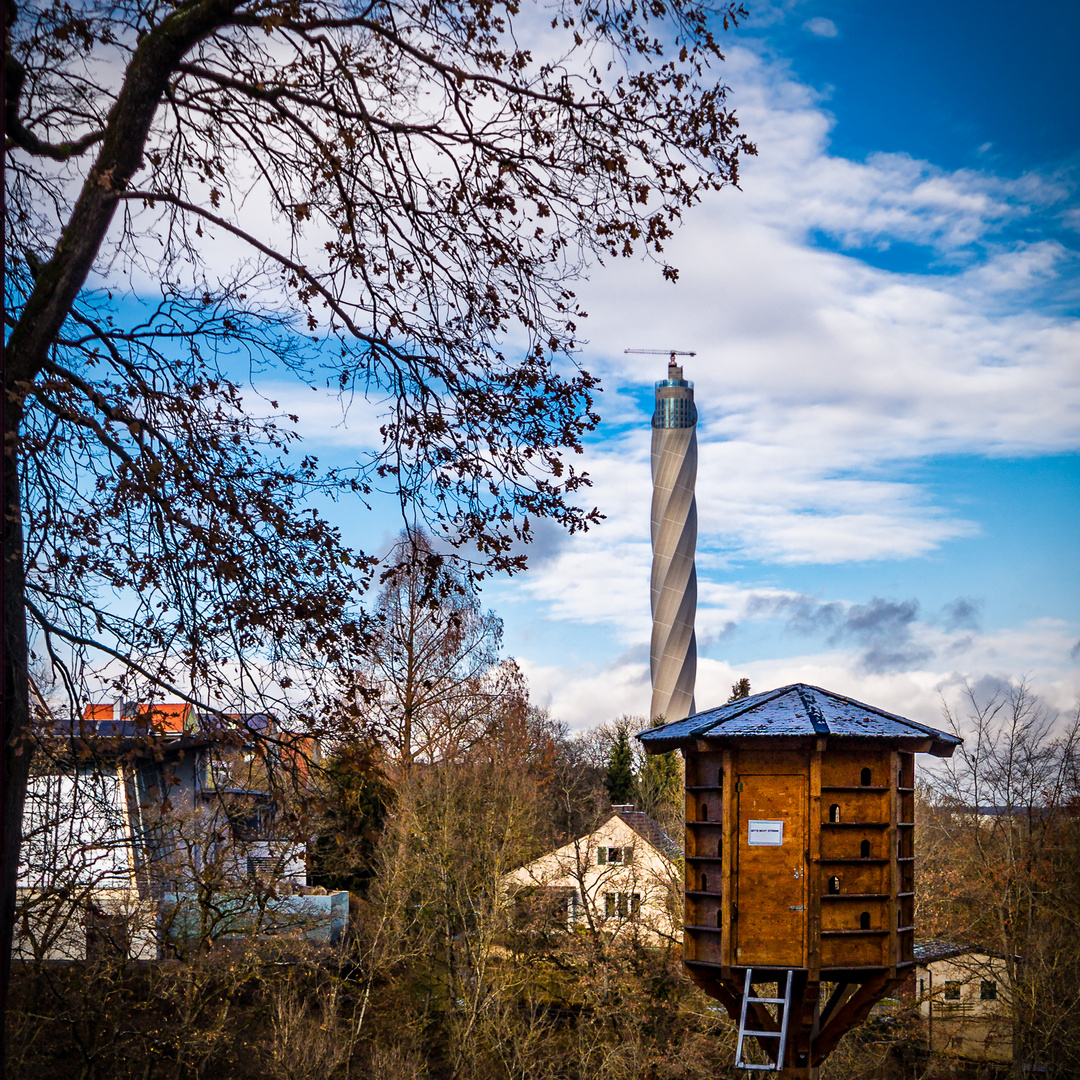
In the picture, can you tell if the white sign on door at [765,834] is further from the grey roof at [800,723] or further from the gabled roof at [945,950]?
the gabled roof at [945,950]

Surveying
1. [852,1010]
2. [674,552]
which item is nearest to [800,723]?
[852,1010]

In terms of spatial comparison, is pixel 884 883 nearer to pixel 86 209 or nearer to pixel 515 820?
pixel 86 209

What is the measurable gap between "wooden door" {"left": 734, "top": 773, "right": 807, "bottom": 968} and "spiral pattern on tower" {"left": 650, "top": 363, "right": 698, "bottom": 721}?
91023mm

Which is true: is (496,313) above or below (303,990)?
above

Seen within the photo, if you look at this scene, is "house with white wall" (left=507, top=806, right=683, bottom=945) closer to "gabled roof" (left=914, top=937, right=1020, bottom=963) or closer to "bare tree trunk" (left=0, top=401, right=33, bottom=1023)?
"gabled roof" (left=914, top=937, right=1020, bottom=963)

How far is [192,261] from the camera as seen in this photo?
7062mm

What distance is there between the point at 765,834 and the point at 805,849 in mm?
321

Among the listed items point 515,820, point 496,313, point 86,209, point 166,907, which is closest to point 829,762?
point 496,313

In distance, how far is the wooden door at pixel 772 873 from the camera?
8594 mm

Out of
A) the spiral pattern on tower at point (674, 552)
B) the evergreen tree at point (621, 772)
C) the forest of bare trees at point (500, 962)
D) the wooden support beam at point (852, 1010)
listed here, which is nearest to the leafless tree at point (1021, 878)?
the forest of bare trees at point (500, 962)

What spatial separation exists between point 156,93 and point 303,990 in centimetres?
2204

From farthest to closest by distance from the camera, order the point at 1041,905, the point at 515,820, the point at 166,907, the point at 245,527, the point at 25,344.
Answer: the point at 515,820 < the point at 1041,905 < the point at 166,907 < the point at 245,527 < the point at 25,344

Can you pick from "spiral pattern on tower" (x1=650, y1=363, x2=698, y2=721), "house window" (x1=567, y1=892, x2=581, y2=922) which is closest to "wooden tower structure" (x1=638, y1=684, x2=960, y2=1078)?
"house window" (x1=567, y1=892, x2=581, y2=922)

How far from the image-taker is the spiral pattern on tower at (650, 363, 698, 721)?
101 metres
